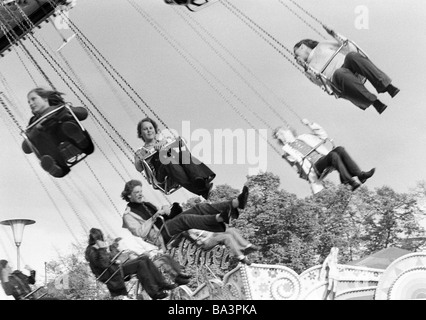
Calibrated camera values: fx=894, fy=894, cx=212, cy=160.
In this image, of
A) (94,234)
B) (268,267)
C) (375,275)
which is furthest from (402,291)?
(94,234)

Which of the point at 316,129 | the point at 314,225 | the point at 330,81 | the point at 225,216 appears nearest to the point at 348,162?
the point at 316,129

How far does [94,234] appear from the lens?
9.91 m

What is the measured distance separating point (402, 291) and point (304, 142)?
1.87m

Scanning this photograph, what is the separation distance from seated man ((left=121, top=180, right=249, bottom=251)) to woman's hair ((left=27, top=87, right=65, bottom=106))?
1.25 meters

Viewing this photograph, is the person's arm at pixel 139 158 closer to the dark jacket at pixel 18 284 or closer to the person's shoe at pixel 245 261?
the person's shoe at pixel 245 261

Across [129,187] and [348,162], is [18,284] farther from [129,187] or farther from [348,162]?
[348,162]

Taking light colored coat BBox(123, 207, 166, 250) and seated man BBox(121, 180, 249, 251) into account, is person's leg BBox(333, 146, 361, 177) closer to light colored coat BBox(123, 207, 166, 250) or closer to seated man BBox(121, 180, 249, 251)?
seated man BBox(121, 180, 249, 251)

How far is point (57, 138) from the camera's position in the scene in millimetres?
9297

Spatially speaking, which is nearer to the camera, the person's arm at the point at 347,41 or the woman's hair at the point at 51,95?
the person's arm at the point at 347,41

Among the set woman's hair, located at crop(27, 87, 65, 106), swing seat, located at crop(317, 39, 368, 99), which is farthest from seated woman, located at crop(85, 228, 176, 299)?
swing seat, located at crop(317, 39, 368, 99)

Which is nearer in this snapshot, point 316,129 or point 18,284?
point 316,129

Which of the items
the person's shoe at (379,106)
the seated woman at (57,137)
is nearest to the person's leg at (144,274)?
the seated woman at (57,137)

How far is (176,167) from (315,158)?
151 centimetres

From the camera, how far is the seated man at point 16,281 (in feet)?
34.5
